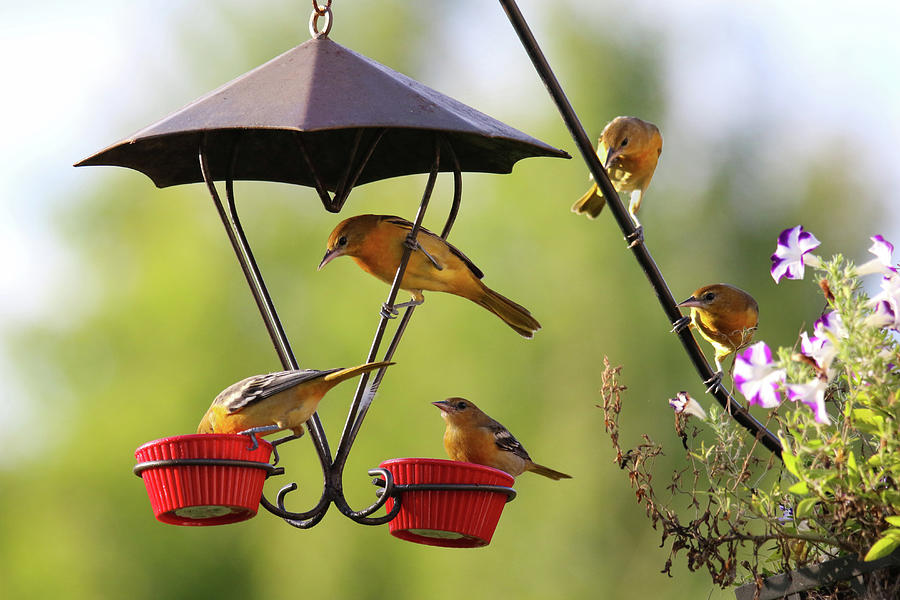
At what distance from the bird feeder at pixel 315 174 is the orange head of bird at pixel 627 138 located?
1.65 meters

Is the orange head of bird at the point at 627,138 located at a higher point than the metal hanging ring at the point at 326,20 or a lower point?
higher

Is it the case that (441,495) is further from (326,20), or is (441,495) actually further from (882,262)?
(326,20)

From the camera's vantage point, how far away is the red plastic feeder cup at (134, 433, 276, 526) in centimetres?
216

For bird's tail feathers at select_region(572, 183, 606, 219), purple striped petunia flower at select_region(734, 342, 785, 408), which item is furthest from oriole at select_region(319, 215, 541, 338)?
bird's tail feathers at select_region(572, 183, 606, 219)

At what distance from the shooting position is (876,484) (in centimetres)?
172

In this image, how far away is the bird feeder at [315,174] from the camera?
216 cm

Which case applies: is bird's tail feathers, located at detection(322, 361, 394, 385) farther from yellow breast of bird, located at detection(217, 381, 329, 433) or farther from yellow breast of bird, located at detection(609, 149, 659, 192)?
yellow breast of bird, located at detection(609, 149, 659, 192)

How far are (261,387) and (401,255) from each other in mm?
597

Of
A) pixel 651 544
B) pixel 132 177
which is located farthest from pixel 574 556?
pixel 132 177

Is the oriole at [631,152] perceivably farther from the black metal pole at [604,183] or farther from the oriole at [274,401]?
the oriole at [274,401]

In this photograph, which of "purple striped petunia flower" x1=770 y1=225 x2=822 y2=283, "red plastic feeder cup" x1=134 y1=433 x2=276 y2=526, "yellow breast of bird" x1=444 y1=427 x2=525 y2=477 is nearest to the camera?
Result: "purple striped petunia flower" x1=770 y1=225 x2=822 y2=283

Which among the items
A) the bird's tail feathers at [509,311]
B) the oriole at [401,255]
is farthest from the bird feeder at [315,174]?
the bird's tail feathers at [509,311]

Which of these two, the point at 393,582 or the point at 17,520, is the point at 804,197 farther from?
the point at 17,520

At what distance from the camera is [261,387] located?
2.40 m
